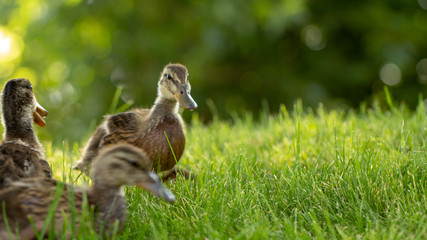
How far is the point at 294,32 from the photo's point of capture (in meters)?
10.1

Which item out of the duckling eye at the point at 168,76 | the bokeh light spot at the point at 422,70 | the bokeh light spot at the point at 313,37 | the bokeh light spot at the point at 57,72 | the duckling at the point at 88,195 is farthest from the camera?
the bokeh light spot at the point at 422,70

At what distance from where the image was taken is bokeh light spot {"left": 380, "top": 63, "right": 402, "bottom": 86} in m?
9.88

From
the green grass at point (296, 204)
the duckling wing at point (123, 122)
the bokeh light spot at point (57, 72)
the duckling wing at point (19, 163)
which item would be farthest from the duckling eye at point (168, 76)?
the bokeh light spot at point (57, 72)

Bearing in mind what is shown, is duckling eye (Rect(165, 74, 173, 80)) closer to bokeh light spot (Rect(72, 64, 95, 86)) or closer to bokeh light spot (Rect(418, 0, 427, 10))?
bokeh light spot (Rect(72, 64, 95, 86))

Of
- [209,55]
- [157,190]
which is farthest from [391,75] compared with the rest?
[157,190]

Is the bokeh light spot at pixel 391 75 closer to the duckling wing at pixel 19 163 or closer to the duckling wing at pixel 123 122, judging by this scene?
the duckling wing at pixel 123 122

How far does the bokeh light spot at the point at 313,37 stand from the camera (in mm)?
10027

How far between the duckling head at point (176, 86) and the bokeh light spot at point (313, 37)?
6.21 m

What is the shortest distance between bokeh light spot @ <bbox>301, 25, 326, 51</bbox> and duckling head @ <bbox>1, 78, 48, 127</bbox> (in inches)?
273

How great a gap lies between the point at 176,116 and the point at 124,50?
17.0 ft

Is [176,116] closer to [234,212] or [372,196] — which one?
[234,212]

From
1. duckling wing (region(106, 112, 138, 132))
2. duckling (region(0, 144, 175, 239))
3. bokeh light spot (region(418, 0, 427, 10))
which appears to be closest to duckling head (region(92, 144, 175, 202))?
duckling (region(0, 144, 175, 239))

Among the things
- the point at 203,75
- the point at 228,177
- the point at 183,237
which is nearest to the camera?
the point at 183,237

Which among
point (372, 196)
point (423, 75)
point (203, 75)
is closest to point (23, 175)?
point (372, 196)
